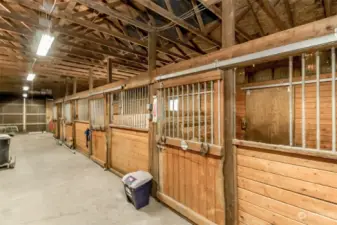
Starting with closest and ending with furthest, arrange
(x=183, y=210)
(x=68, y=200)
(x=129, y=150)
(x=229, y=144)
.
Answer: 1. (x=229, y=144)
2. (x=183, y=210)
3. (x=68, y=200)
4. (x=129, y=150)

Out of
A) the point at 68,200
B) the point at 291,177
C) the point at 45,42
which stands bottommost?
the point at 68,200

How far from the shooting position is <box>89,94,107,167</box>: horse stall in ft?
15.7

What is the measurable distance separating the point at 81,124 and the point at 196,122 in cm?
492

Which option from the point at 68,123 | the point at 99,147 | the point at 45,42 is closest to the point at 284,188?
the point at 45,42

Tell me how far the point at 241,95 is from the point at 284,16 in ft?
6.14

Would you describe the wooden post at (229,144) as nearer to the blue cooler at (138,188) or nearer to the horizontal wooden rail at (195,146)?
the horizontal wooden rail at (195,146)

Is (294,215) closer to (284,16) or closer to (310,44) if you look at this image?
(310,44)

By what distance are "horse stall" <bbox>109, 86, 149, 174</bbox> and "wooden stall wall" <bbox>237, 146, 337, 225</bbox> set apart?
5.90 ft

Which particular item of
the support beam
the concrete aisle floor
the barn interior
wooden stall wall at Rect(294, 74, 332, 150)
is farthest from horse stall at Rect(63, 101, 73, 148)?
the support beam

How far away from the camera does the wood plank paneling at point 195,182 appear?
2057mm

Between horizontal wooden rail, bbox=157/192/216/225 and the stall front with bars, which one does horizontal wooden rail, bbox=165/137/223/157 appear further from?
the stall front with bars

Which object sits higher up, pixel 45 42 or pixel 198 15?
pixel 198 15

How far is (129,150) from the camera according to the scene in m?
3.78

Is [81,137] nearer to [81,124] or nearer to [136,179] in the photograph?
[81,124]
